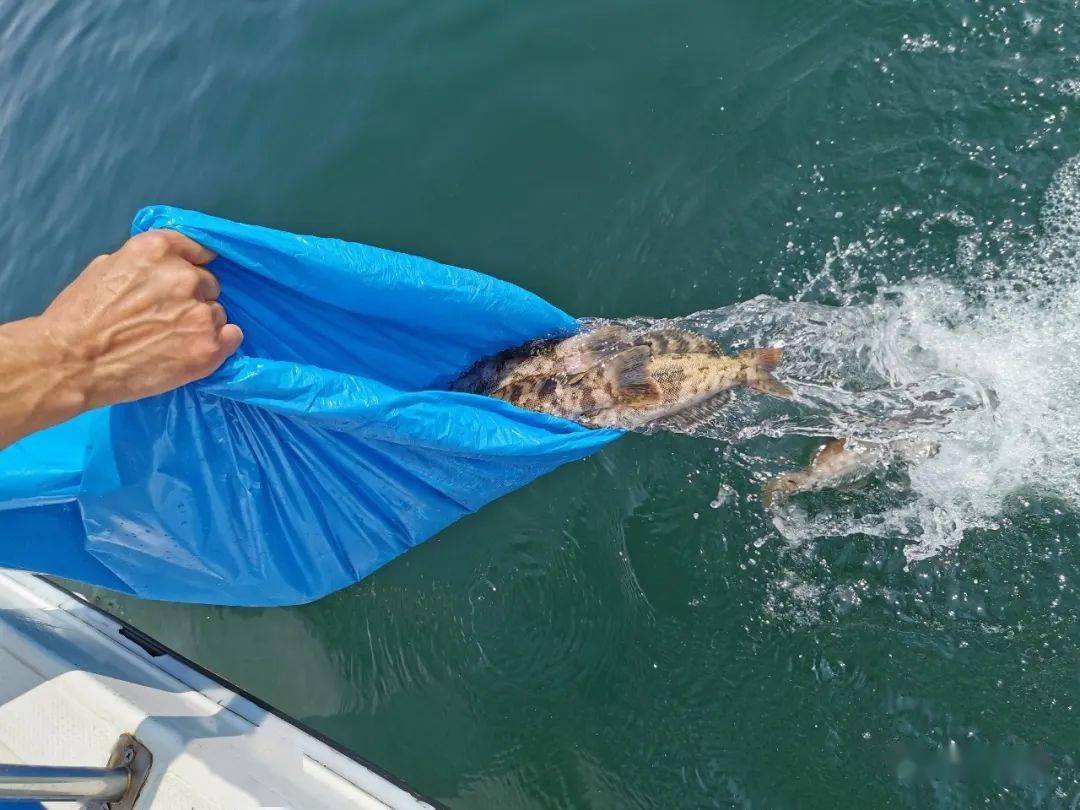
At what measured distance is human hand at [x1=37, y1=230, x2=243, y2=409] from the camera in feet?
9.39

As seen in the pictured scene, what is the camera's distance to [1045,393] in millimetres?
4547

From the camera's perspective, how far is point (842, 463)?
15.9ft

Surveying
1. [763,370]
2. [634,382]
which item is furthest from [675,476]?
[763,370]

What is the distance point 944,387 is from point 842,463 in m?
0.74

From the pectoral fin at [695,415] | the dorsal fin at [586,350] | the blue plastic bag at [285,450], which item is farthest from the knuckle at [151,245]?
the pectoral fin at [695,415]

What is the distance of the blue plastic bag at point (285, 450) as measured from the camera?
11.7ft

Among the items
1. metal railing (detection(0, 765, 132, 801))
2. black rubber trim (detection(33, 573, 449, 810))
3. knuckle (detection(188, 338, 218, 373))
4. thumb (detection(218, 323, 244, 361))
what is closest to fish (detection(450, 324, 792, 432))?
thumb (detection(218, 323, 244, 361))

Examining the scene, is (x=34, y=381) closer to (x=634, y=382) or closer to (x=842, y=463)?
(x=634, y=382)

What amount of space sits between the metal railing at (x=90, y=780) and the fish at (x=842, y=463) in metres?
3.65

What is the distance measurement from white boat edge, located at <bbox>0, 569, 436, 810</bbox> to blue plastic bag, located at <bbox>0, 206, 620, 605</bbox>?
0.52m

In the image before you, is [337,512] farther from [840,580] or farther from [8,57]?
[8,57]

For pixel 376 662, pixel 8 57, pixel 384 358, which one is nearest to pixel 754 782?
pixel 376 662

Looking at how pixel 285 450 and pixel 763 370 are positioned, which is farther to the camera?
pixel 763 370

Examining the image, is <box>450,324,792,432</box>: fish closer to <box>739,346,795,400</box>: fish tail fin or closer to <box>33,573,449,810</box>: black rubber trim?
<box>739,346,795,400</box>: fish tail fin
